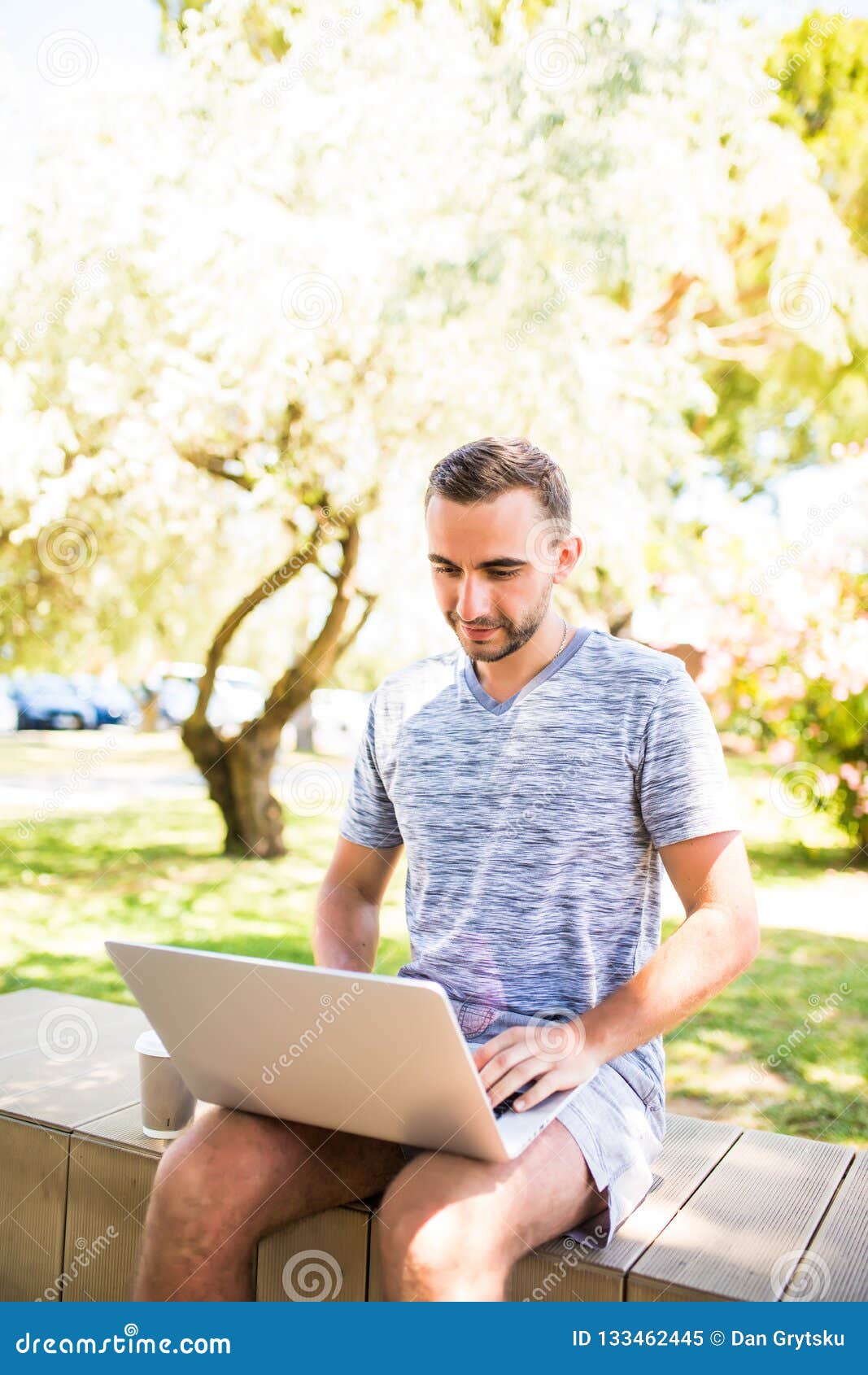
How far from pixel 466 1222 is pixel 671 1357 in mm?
337

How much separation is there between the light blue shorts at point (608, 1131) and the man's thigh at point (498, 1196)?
0.08 ft

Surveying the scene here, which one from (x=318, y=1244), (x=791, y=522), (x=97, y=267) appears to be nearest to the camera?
(x=318, y=1244)

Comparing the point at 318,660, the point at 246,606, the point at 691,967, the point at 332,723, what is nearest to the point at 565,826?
the point at 691,967

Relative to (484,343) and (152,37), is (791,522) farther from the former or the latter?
(152,37)

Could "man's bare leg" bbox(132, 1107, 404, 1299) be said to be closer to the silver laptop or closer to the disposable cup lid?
the silver laptop

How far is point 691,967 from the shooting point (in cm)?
152

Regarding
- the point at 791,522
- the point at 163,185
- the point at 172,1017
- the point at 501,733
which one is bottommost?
the point at 172,1017

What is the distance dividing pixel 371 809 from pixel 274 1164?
2.06 feet

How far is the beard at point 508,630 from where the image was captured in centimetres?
176

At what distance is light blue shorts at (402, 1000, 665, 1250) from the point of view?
1.50 metres

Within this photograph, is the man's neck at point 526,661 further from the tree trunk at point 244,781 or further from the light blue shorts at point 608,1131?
the tree trunk at point 244,781

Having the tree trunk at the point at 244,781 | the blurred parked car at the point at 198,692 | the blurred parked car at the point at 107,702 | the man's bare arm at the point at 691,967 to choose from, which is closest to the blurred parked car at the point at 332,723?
Answer: the blurred parked car at the point at 198,692

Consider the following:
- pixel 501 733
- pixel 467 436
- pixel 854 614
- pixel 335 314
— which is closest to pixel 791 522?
pixel 854 614

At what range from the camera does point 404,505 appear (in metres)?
5.89
